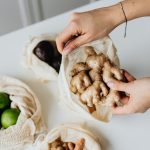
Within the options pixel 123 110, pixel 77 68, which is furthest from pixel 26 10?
pixel 123 110

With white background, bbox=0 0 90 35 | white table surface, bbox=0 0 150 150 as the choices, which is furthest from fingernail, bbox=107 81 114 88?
white background, bbox=0 0 90 35

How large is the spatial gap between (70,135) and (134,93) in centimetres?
19

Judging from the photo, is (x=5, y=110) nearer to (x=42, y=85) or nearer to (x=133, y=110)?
(x=42, y=85)

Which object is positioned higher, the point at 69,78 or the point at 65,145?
the point at 69,78

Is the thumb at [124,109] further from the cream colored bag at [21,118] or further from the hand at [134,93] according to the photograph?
the cream colored bag at [21,118]

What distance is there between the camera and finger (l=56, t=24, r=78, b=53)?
936mm

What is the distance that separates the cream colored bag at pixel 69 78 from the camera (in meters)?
0.89

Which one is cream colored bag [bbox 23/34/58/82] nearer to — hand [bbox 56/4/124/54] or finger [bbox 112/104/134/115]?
hand [bbox 56/4/124/54]

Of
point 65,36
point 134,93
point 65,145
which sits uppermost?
point 65,36

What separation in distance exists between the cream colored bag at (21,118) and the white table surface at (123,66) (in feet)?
0.10

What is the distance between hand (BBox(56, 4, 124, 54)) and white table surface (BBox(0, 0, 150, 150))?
13cm

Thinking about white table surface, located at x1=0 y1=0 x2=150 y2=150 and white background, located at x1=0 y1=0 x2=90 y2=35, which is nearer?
white table surface, located at x1=0 y1=0 x2=150 y2=150

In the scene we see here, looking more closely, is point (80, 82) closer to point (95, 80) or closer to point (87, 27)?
point (95, 80)

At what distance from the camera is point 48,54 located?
0.99 m
